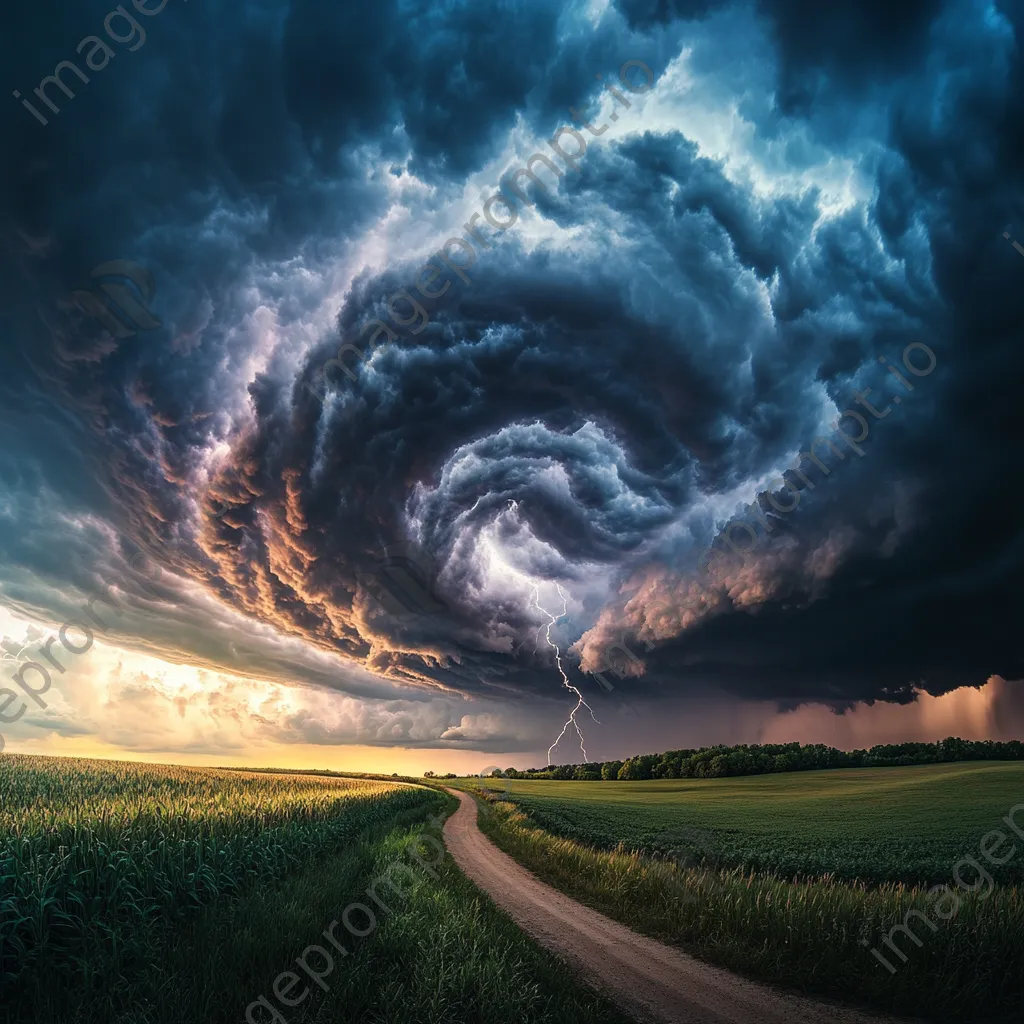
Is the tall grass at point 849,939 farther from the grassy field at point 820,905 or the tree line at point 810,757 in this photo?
the tree line at point 810,757

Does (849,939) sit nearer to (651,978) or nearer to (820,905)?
(820,905)

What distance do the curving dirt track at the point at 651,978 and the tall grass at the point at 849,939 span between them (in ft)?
1.41

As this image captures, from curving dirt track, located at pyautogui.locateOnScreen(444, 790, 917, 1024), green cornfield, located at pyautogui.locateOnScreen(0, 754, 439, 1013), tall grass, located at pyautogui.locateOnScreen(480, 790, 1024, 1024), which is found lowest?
green cornfield, located at pyautogui.locateOnScreen(0, 754, 439, 1013)

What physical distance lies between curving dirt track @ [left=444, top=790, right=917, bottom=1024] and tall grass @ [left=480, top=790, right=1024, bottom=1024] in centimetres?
43

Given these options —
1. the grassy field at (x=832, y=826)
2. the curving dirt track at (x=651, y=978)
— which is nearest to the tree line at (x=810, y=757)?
the grassy field at (x=832, y=826)

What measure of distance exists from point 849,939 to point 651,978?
334 cm

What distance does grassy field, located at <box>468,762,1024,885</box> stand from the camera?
2423cm

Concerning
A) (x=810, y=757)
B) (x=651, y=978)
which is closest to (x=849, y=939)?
(x=651, y=978)

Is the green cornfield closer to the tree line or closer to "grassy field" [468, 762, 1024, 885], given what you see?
"grassy field" [468, 762, 1024, 885]

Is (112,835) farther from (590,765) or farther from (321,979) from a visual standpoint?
(590,765)

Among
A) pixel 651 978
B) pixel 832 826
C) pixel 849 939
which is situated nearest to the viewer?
pixel 651 978

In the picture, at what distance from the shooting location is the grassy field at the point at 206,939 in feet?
22.6

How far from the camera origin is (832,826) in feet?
129

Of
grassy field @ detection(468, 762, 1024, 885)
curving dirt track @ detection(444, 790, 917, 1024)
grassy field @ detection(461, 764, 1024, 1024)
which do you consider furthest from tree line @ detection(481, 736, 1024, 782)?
curving dirt track @ detection(444, 790, 917, 1024)
